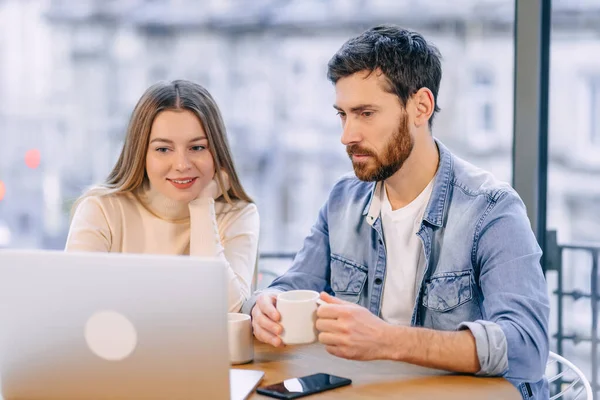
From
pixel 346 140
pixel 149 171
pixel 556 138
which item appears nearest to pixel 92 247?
pixel 149 171

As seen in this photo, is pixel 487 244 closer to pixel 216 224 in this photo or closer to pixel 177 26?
pixel 216 224

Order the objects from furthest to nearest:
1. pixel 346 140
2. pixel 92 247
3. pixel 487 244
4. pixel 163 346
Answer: pixel 92 247
pixel 346 140
pixel 487 244
pixel 163 346

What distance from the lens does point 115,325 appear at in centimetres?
118

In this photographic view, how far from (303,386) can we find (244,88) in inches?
→ 70.8

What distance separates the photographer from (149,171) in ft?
7.22

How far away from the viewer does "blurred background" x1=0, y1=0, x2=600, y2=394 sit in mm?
2660

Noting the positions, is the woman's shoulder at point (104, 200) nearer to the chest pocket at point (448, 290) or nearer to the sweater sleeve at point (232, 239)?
the sweater sleeve at point (232, 239)

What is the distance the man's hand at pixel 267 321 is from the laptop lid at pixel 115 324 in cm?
32

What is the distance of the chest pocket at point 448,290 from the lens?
1749 mm

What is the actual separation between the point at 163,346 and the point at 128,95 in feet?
6.72

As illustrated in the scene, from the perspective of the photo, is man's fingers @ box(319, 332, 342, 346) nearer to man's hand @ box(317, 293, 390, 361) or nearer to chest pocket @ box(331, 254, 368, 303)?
man's hand @ box(317, 293, 390, 361)

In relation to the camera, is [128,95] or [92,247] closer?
[92,247]

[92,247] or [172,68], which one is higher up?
[172,68]

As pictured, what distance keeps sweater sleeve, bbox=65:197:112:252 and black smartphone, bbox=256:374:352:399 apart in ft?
3.18
